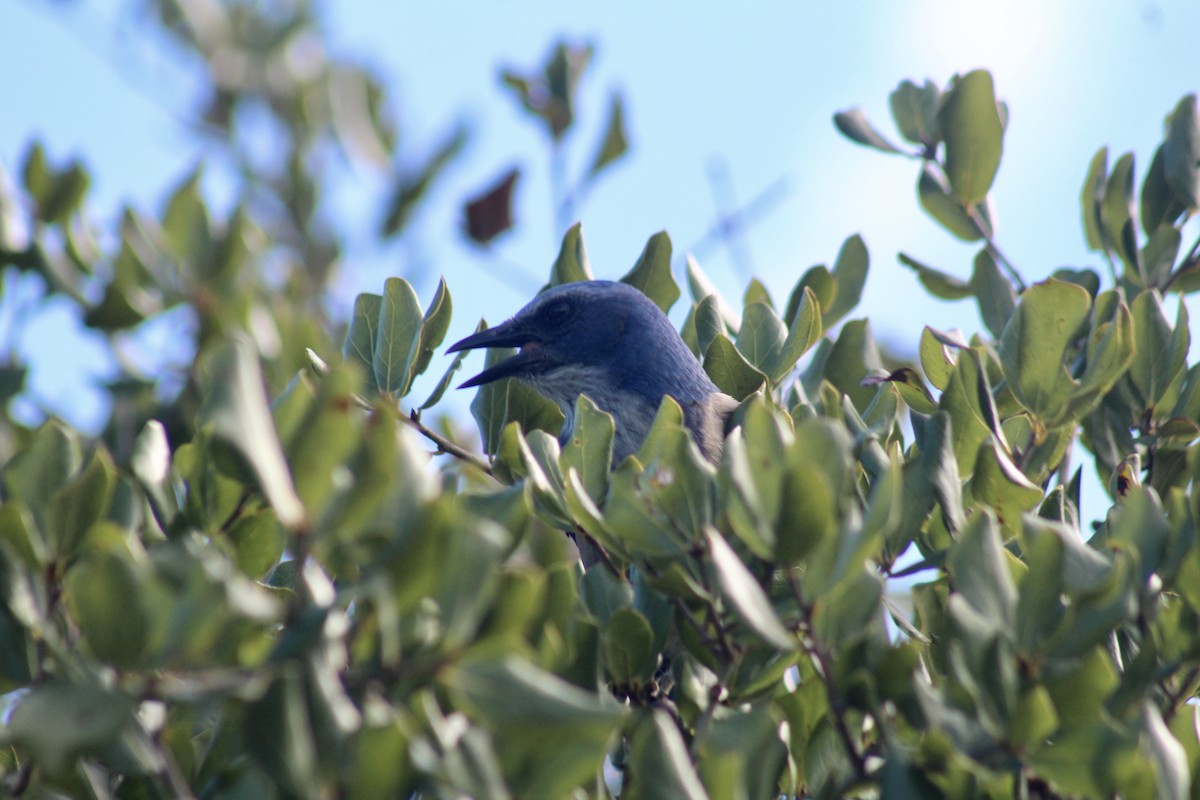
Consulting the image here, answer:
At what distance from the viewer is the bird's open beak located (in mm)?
4234

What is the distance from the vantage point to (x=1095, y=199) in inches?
146

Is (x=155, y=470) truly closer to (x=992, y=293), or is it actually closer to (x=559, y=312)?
(x=992, y=293)

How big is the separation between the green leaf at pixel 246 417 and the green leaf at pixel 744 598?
0.59 m

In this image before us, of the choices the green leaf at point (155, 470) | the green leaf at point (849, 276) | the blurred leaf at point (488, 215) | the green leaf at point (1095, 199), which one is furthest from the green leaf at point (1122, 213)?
the green leaf at point (155, 470)

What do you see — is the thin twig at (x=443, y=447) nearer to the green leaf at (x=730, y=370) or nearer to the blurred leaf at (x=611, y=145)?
the green leaf at (x=730, y=370)

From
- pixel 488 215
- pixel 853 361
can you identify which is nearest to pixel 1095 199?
pixel 853 361

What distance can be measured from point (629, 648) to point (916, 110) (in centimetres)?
209

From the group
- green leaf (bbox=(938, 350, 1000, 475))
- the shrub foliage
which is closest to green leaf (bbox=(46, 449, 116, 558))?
the shrub foliage

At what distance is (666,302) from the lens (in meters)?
3.71

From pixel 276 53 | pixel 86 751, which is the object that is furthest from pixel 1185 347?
pixel 276 53

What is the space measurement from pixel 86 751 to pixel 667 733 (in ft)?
2.34

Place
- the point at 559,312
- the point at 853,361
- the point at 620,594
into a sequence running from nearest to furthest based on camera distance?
1. the point at 620,594
2. the point at 853,361
3. the point at 559,312

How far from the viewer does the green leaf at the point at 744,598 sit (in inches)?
70.7

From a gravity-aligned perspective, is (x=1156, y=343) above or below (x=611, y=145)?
above
